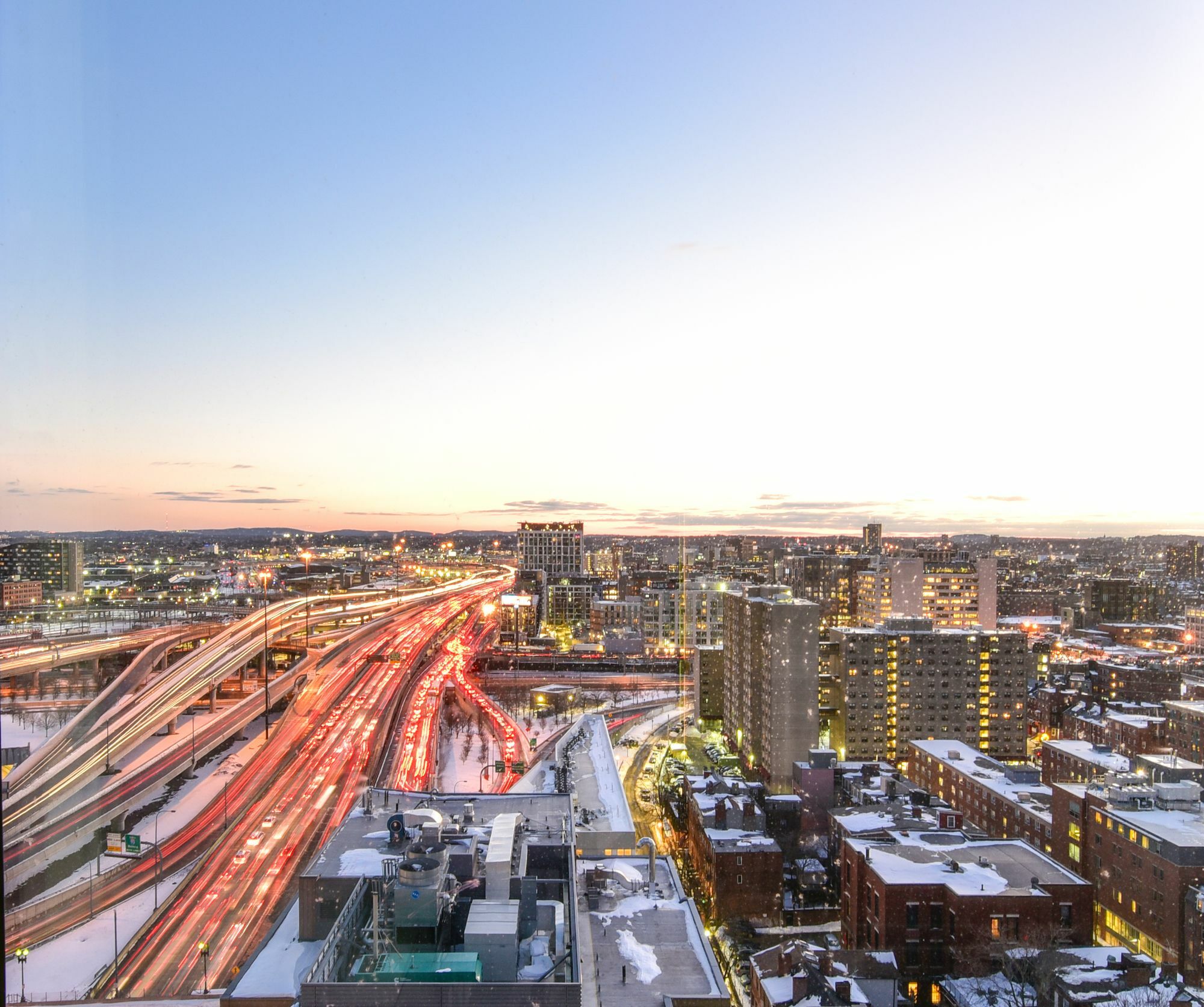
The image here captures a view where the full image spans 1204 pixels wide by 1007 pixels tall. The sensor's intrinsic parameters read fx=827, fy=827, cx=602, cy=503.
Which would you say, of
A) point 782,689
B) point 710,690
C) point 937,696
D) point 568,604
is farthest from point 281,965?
point 568,604

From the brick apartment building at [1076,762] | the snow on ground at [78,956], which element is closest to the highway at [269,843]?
the snow on ground at [78,956]

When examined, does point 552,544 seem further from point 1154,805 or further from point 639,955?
point 639,955

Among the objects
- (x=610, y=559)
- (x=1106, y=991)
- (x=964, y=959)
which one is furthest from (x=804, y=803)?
(x=610, y=559)

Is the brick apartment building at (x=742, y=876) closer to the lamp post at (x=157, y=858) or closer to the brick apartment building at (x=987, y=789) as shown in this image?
the brick apartment building at (x=987, y=789)

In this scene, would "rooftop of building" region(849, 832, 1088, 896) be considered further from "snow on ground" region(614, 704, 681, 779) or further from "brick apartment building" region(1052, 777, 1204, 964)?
Result: "snow on ground" region(614, 704, 681, 779)

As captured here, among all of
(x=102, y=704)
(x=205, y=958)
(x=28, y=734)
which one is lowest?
(x=205, y=958)

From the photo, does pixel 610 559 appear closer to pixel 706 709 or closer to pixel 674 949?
pixel 706 709

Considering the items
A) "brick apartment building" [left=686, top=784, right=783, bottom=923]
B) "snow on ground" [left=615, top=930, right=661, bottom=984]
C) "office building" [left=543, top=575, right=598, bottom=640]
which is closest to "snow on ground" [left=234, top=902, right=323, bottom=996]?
"snow on ground" [left=615, top=930, right=661, bottom=984]
